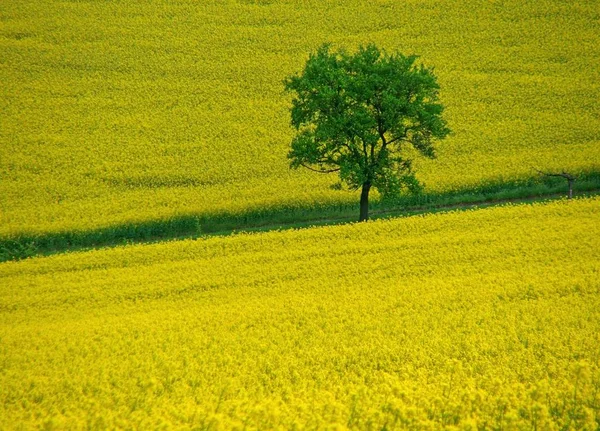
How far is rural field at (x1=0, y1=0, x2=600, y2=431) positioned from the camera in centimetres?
1133

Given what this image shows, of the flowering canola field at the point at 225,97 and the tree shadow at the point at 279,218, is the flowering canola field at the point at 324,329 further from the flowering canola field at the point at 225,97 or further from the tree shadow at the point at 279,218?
the flowering canola field at the point at 225,97

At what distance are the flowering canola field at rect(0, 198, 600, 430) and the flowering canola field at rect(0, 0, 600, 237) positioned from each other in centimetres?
763

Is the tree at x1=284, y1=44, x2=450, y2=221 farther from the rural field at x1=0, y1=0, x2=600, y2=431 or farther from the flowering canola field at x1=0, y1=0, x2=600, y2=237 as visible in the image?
the flowering canola field at x1=0, y1=0, x2=600, y2=237

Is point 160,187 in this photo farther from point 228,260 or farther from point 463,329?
point 463,329

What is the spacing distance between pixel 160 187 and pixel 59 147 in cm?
734

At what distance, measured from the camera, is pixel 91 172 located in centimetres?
3234

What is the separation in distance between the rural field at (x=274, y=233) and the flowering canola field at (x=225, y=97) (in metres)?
0.17

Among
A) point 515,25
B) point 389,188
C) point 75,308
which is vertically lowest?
point 75,308

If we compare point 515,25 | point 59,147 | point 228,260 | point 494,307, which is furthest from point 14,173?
point 515,25

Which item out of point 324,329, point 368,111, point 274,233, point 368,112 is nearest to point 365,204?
point 368,112

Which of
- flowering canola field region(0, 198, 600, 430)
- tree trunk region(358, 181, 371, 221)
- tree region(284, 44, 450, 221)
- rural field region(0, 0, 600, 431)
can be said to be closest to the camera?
flowering canola field region(0, 198, 600, 430)

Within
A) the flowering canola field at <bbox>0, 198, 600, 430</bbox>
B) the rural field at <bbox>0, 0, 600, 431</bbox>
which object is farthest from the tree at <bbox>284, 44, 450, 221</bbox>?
the flowering canola field at <bbox>0, 198, 600, 430</bbox>

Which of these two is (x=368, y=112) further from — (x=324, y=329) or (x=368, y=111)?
(x=324, y=329)

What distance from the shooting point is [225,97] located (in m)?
40.0
